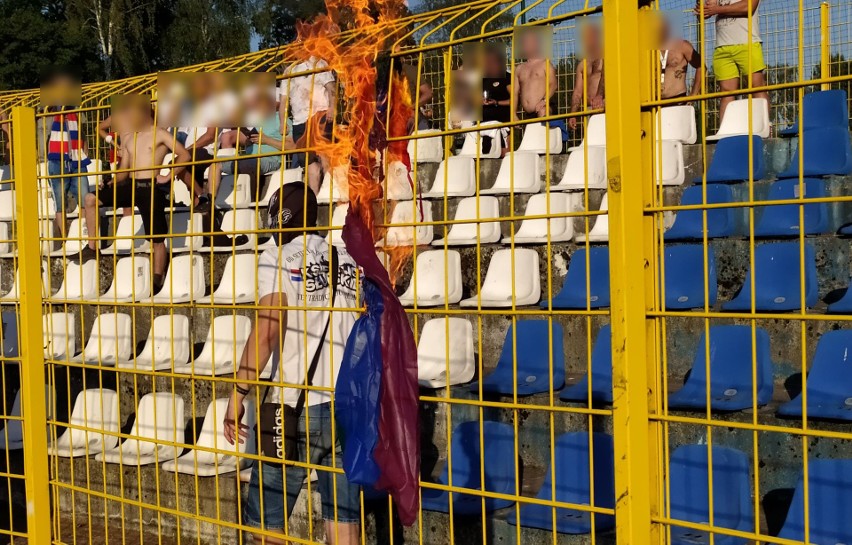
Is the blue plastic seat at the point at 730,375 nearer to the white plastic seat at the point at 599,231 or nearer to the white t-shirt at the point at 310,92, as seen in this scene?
the white plastic seat at the point at 599,231

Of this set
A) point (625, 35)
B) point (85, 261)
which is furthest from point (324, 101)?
point (85, 261)

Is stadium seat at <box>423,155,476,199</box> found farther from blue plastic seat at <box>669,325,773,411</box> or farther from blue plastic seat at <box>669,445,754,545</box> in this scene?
blue plastic seat at <box>669,445,754,545</box>

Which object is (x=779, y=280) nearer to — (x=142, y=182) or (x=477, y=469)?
(x=477, y=469)

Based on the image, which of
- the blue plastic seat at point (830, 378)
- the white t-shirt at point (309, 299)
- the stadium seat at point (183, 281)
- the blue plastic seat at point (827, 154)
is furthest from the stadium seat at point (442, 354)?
the stadium seat at point (183, 281)

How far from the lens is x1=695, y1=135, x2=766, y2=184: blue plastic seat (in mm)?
5922

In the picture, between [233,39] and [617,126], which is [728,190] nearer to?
[617,126]

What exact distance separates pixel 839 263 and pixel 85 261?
6.07 meters

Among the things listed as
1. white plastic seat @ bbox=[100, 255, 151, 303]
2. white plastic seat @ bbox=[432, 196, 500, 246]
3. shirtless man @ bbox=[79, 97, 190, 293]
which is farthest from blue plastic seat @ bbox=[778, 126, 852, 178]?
white plastic seat @ bbox=[100, 255, 151, 303]

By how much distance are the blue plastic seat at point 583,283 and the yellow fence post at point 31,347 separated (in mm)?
2646

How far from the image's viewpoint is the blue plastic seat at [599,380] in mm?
4617

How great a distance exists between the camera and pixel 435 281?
20.9ft

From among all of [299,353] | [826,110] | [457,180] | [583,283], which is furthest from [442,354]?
[826,110]

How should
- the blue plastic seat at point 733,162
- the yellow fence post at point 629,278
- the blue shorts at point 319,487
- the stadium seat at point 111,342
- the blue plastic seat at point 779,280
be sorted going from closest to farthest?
the yellow fence post at point 629,278 → the blue shorts at point 319,487 → the blue plastic seat at point 779,280 → the blue plastic seat at point 733,162 → the stadium seat at point 111,342

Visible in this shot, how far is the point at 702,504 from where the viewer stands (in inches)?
154
